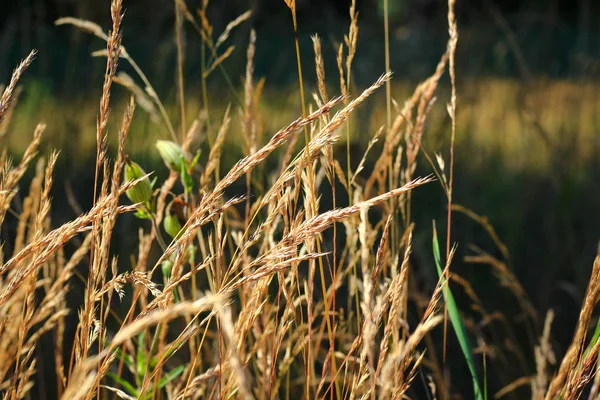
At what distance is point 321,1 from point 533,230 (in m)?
9.66

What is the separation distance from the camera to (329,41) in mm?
4668

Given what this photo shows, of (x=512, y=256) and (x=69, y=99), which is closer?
(x=512, y=256)

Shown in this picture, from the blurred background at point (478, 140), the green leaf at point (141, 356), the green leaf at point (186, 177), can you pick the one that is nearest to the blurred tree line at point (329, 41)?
the blurred background at point (478, 140)

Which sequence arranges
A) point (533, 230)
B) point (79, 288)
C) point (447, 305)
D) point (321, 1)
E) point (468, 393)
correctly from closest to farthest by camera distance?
point (447, 305), point (468, 393), point (79, 288), point (533, 230), point (321, 1)

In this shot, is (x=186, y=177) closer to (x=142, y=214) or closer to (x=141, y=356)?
(x=142, y=214)

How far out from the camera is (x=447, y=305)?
2.65ft

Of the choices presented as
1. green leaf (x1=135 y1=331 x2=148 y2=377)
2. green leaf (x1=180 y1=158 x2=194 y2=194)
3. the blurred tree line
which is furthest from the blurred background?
green leaf (x1=135 y1=331 x2=148 y2=377)

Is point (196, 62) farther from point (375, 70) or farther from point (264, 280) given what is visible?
point (264, 280)

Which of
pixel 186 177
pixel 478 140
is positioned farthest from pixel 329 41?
pixel 186 177

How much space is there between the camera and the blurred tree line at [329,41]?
1.97 metres

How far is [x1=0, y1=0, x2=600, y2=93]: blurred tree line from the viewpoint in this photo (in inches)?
77.6

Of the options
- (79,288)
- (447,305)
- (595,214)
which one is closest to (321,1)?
(595,214)

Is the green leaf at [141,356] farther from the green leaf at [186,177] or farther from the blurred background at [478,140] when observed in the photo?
the blurred background at [478,140]

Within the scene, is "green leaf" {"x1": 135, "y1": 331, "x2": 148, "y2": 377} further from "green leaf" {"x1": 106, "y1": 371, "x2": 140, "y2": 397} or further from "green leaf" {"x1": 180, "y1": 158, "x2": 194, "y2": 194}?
"green leaf" {"x1": 180, "y1": 158, "x2": 194, "y2": 194}
